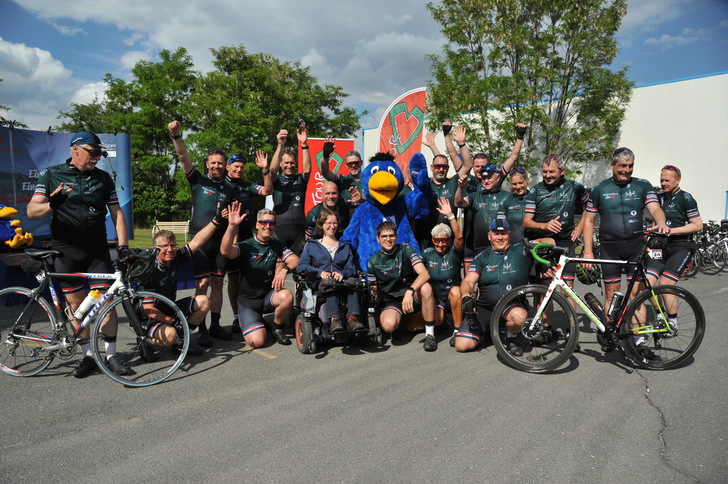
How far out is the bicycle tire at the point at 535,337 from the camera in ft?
13.1

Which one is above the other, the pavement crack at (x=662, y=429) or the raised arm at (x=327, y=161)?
the raised arm at (x=327, y=161)

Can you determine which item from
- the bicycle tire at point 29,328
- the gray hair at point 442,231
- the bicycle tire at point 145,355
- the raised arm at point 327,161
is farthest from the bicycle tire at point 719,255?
the bicycle tire at point 29,328

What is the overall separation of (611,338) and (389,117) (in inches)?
240

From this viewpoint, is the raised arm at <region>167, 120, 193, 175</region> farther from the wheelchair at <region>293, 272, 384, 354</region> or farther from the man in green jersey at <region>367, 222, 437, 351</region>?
the man in green jersey at <region>367, 222, 437, 351</region>

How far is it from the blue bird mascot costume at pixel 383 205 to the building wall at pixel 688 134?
15568 mm

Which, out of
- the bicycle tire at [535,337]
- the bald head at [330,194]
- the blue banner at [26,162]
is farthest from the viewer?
the blue banner at [26,162]

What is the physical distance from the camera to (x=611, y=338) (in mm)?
4223

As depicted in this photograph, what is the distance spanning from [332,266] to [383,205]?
1080 millimetres

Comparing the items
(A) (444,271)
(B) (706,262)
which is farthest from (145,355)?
(B) (706,262)

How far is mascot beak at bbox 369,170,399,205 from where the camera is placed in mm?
5246

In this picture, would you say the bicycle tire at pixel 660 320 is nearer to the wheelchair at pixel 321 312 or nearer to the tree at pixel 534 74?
the wheelchair at pixel 321 312

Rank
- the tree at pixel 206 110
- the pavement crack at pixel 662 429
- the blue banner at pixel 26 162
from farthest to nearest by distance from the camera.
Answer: the tree at pixel 206 110 → the blue banner at pixel 26 162 → the pavement crack at pixel 662 429

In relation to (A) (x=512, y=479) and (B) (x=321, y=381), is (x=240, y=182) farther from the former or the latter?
(A) (x=512, y=479)

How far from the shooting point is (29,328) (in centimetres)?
396
